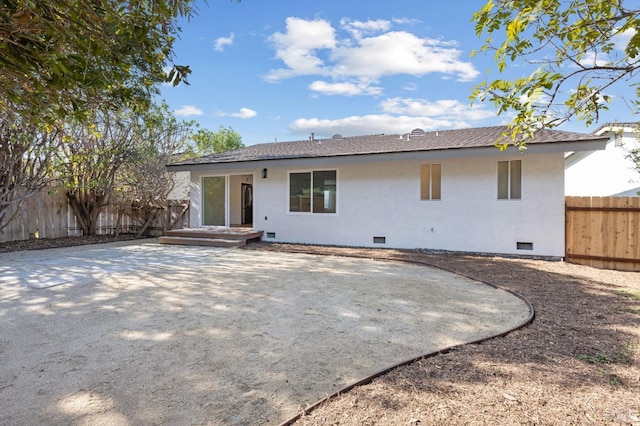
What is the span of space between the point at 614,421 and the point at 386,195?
8142mm

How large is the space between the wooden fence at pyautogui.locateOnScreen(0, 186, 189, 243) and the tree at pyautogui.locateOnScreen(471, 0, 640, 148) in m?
12.1

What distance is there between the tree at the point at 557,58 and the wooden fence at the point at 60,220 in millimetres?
12070

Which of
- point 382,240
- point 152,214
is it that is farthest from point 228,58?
point 382,240

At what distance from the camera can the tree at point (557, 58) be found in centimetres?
302

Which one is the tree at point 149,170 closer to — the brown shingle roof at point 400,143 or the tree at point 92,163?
the tree at point 92,163

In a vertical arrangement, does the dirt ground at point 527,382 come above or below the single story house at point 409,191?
below

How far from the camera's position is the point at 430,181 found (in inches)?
378

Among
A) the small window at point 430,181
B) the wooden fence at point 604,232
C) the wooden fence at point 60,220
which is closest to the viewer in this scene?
the wooden fence at point 604,232

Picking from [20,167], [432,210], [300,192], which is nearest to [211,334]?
[432,210]

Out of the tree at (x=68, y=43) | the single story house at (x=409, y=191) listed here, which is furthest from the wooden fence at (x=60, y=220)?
the tree at (x=68, y=43)

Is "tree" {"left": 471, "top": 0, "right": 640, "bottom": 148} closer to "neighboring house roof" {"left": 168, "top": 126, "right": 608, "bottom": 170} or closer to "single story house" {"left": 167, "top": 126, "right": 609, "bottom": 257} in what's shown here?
"neighboring house roof" {"left": 168, "top": 126, "right": 608, "bottom": 170}

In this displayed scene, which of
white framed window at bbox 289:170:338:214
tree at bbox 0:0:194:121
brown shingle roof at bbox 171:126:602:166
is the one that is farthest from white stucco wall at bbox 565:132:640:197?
tree at bbox 0:0:194:121

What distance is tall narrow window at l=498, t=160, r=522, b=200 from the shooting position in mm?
8695

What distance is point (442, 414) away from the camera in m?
2.12
